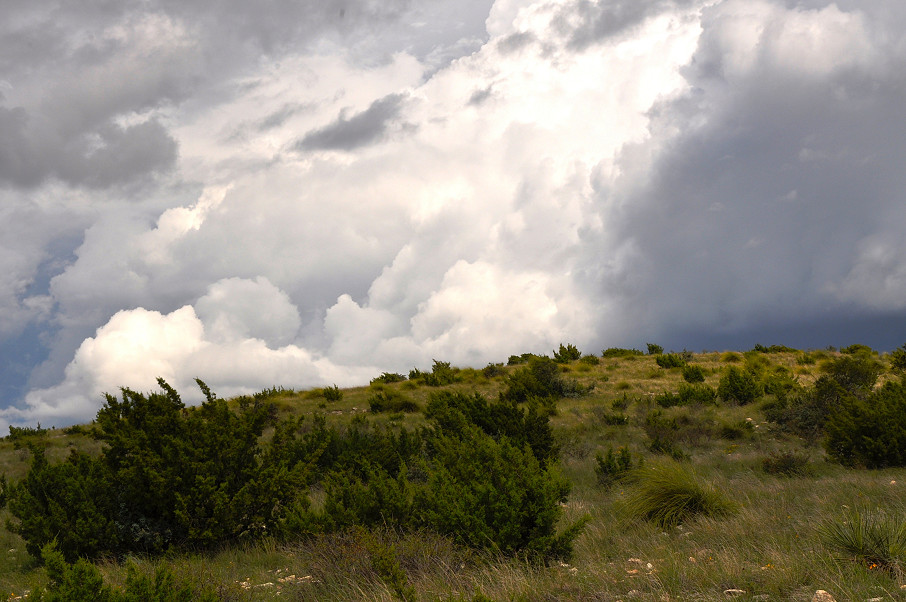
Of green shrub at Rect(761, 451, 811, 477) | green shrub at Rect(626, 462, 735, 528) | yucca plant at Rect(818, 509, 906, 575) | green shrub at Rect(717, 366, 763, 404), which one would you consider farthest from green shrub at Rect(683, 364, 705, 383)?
yucca plant at Rect(818, 509, 906, 575)

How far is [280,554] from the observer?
8516 mm

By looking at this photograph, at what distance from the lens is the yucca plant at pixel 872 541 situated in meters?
5.55

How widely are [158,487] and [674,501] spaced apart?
24.7 ft

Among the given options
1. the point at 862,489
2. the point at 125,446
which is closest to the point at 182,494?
the point at 125,446

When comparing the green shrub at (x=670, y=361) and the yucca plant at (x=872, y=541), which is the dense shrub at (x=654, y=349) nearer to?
the green shrub at (x=670, y=361)

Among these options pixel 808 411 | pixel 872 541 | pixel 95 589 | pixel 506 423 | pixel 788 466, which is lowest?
pixel 788 466

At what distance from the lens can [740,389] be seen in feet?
80.7

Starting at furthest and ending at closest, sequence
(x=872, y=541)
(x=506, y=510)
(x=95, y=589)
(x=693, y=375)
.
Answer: (x=693, y=375), (x=506, y=510), (x=872, y=541), (x=95, y=589)

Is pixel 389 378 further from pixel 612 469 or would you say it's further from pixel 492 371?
pixel 612 469

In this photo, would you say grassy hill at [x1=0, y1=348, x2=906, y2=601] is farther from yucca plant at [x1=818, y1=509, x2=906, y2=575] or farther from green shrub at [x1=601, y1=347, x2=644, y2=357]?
green shrub at [x1=601, y1=347, x2=644, y2=357]

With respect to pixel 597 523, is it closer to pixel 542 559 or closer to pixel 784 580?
pixel 542 559

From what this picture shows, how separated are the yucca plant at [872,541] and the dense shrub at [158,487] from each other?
682cm

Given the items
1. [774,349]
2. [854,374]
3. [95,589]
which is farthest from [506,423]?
[774,349]

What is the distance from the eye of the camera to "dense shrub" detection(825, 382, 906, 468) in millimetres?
13414
